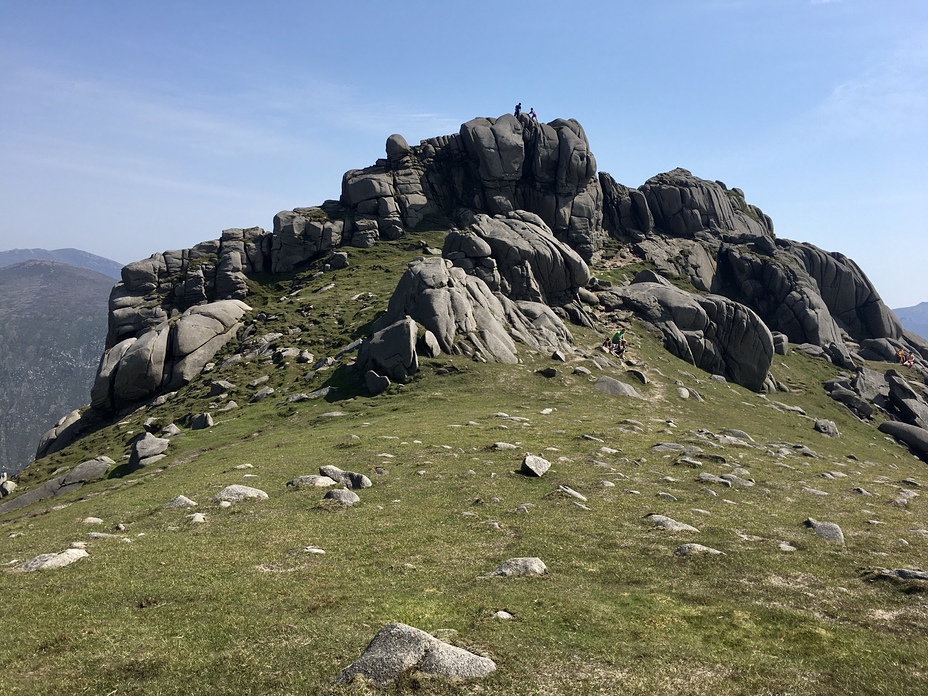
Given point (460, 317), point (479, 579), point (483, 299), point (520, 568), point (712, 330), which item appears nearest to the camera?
point (479, 579)

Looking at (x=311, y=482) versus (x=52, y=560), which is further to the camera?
(x=311, y=482)

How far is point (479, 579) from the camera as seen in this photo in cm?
1498

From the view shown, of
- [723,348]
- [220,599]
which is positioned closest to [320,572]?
[220,599]

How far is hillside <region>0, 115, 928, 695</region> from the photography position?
423 inches

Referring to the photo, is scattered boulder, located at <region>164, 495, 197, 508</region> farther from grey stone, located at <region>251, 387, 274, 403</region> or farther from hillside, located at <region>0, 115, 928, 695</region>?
grey stone, located at <region>251, 387, 274, 403</region>

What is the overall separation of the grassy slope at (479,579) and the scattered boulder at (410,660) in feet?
1.07

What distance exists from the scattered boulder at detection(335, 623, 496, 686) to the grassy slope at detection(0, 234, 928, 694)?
1.07 ft

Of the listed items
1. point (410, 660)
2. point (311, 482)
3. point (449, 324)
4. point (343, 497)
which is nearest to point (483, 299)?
point (449, 324)

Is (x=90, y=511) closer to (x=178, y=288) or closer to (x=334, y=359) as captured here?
(x=334, y=359)

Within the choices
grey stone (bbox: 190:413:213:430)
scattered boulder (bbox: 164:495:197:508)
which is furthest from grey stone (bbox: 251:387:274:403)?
scattered boulder (bbox: 164:495:197:508)

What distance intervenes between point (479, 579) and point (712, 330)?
85.9 metres

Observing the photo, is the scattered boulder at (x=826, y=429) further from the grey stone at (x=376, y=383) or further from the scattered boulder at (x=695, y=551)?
the scattered boulder at (x=695, y=551)

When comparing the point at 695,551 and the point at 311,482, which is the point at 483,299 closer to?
the point at 311,482

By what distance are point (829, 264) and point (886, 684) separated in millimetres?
178420
